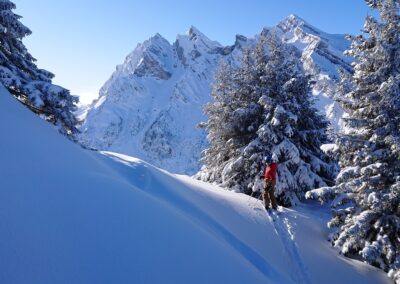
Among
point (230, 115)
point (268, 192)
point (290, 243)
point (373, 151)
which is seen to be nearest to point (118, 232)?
point (290, 243)

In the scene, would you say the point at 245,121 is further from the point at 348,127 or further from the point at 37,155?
the point at 37,155

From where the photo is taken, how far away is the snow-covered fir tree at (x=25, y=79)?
46.1 feet

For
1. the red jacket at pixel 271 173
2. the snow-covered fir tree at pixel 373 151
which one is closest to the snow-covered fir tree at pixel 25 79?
the red jacket at pixel 271 173

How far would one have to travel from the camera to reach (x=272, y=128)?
53.9ft

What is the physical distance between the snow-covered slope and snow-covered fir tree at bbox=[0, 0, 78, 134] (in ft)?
13.8

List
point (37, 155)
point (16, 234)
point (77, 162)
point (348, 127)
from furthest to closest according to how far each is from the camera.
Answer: point (348, 127)
point (77, 162)
point (37, 155)
point (16, 234)

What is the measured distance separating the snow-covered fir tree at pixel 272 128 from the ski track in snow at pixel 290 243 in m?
2.68

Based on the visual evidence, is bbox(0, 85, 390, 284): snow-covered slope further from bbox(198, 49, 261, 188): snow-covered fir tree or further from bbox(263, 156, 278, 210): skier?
bbox(198, 49, 261, 188): snow-covered fir tree

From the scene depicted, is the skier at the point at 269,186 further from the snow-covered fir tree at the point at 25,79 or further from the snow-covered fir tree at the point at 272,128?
the snow-covered fir tree at the point at 25,79

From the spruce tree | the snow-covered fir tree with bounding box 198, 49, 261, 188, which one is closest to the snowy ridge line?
the spruce tree

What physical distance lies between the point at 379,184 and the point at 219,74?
438 inches

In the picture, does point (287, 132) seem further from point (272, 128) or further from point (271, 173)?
point (271, 173)

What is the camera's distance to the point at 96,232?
19.1 feet

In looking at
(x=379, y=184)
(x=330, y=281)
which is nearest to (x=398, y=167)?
(x=379, y=184)
